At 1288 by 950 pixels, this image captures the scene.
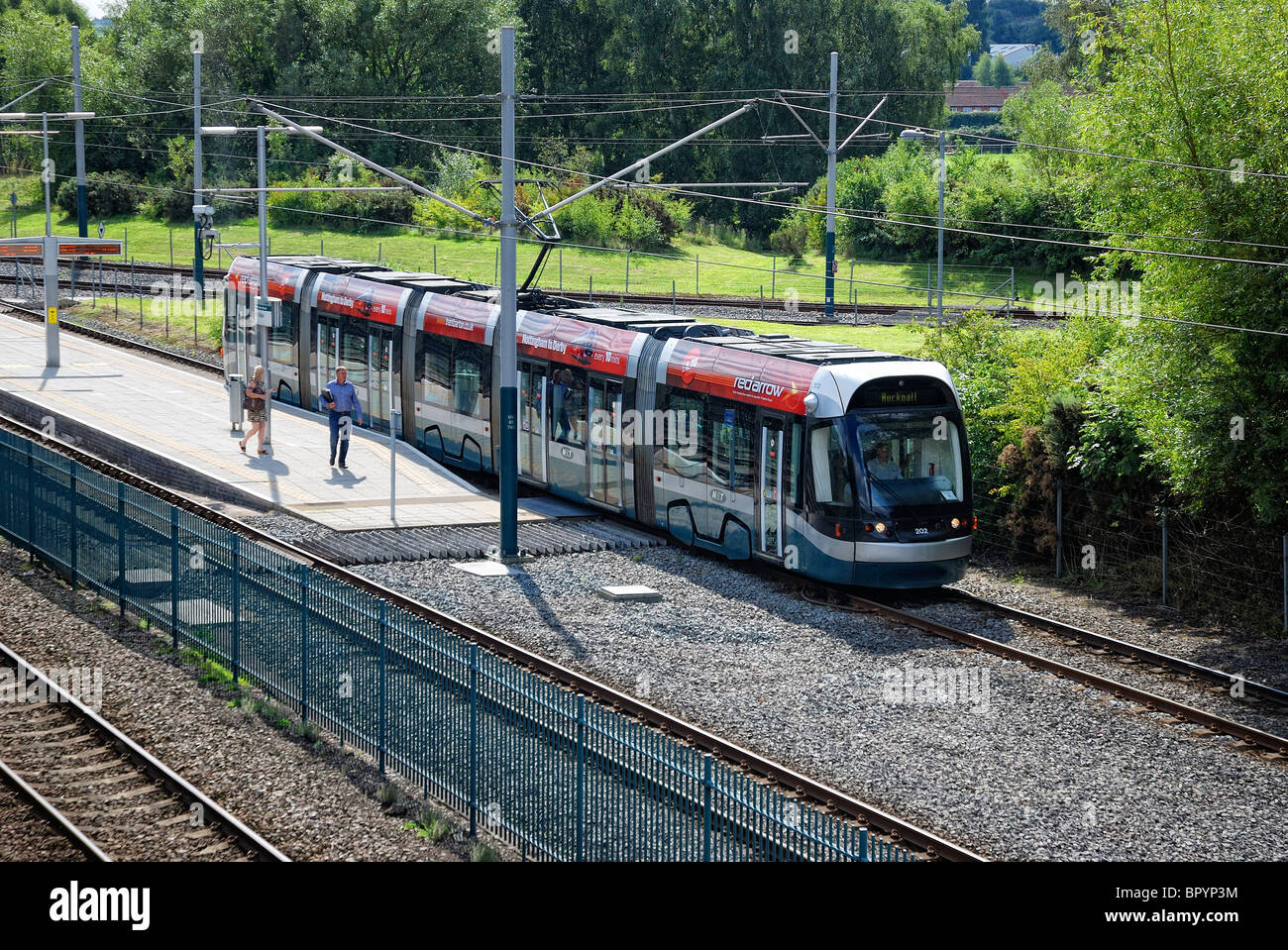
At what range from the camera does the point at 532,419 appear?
25188 mm

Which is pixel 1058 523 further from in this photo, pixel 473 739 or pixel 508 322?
pixel 473 739

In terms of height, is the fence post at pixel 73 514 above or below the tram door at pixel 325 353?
below

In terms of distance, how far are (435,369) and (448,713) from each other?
15.0 meters

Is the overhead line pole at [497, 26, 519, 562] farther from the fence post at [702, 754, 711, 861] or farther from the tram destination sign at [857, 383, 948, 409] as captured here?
the fence post at [702, 754, 711, 861]

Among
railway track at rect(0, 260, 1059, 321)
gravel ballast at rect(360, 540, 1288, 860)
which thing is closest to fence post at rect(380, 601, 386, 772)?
gravel ballast at rect(360, 540, 1288, 860)

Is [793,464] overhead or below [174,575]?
overhead

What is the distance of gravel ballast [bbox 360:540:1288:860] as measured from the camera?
12852 millimetres

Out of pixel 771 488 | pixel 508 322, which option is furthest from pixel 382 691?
pixel 508 322

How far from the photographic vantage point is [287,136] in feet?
238

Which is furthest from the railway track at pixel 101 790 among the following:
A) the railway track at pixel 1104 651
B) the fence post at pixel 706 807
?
the railway track at pixel 1104 651

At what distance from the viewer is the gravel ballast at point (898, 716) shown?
1285cm

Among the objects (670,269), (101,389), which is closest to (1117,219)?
(101,389)

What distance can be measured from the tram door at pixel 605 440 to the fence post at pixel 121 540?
718 cm

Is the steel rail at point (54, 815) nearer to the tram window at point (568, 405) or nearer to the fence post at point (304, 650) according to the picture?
the fence post at point (304, 650)
